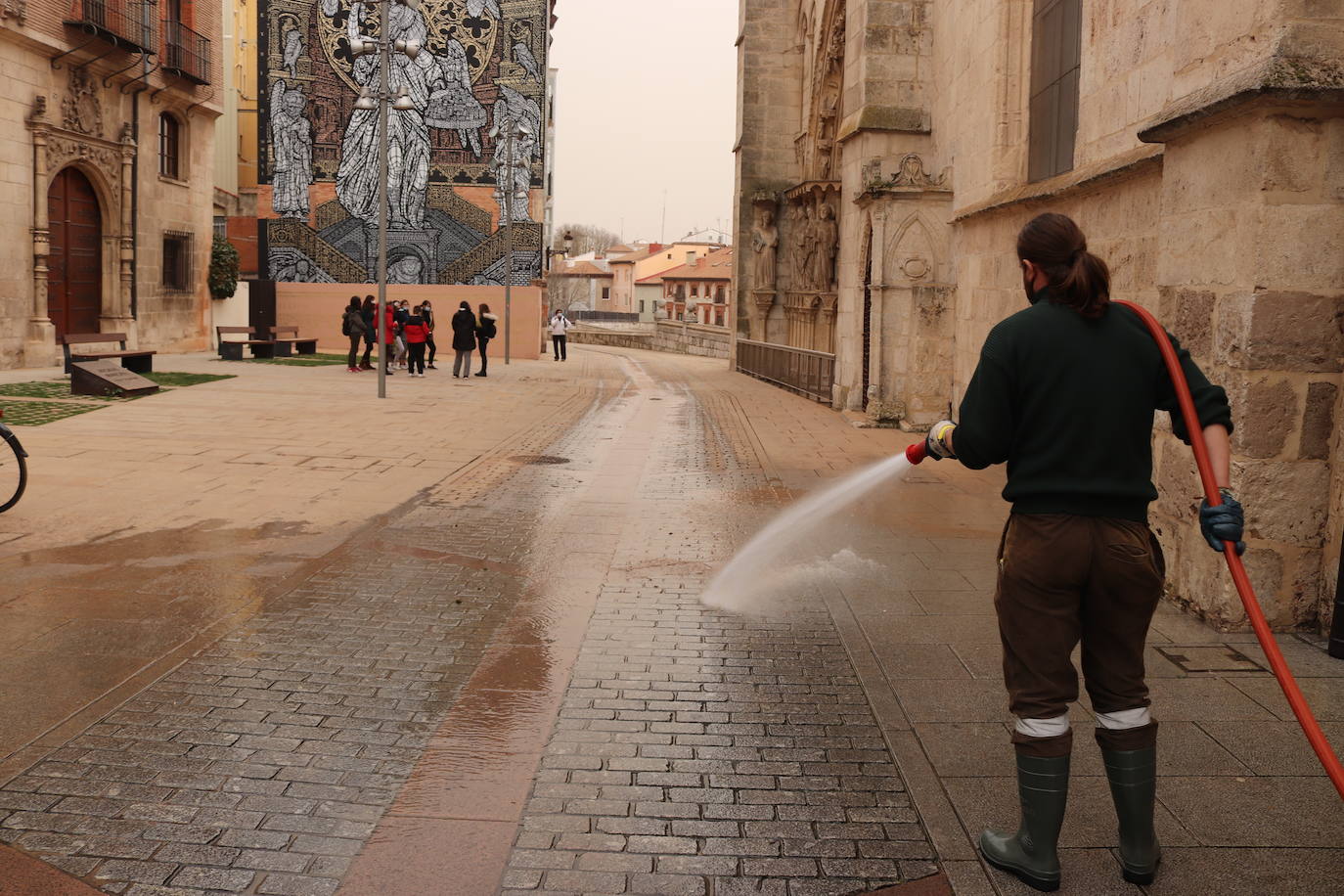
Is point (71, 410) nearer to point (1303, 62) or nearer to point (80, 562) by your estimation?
point (80, 562)

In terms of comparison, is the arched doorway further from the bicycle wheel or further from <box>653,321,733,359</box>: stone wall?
<box>653,321,733,359</box>: stone wall

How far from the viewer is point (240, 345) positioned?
27969mm

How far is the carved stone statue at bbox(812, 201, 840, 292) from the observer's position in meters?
26.2

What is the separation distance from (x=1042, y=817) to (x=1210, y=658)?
264 centimetres

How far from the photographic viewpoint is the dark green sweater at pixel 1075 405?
3359 millimetres

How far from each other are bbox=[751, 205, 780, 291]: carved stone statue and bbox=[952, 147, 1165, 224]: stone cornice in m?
16.1

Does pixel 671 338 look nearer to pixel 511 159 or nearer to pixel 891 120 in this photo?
pixel 511 159

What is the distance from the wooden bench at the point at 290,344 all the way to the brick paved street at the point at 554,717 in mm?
21364

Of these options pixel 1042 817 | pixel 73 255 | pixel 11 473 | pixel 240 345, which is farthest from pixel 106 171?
pixel 1042 817

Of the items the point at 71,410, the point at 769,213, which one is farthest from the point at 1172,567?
the point at 769,213

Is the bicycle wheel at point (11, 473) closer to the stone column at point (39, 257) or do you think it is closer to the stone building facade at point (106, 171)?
the stone column at point (39, 257)

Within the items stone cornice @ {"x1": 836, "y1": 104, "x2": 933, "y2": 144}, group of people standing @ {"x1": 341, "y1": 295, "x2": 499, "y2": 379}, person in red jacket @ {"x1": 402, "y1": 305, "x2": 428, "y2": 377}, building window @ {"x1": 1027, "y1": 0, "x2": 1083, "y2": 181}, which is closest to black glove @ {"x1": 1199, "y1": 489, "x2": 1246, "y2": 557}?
building window @ {"x1": 1027, "y1": 0, "x2": 1083, "y2": 181}

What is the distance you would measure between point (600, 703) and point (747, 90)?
28158 mm

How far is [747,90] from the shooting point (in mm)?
31172
